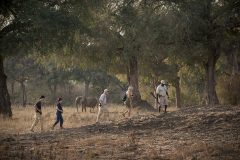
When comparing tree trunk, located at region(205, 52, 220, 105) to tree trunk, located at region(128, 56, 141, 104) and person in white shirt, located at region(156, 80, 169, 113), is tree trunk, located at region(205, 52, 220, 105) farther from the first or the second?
person in white shirt, located at region(156, 80, 169, 113)

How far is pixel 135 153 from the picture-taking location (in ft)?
44.8

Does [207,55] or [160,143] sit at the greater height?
[207,55]

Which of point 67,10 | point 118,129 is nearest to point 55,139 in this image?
point 118,129

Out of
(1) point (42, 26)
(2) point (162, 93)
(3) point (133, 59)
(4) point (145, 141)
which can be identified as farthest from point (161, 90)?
(3) point (133, 59)

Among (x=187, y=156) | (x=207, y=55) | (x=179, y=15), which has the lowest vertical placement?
(x=187, y=156)

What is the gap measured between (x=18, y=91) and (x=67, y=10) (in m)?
43.9

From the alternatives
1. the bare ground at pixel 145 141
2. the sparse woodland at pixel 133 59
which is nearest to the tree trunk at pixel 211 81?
the sparse woodland at pixel 133 59

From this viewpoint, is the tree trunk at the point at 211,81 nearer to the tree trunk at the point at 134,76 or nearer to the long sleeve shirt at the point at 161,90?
the tree trunk at the point at 134,76

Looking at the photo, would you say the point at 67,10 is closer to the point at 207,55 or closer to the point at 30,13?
the point at 30,13

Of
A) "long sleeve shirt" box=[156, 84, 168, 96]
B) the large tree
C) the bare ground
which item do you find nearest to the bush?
"long sleeve shirt" box=[156, 84, 168, 96]

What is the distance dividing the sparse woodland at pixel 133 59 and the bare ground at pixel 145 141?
3 cm

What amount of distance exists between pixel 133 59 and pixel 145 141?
21.0 metres

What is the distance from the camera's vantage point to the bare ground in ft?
43.3

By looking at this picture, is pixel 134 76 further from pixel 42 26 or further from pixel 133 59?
pixel 42 26
